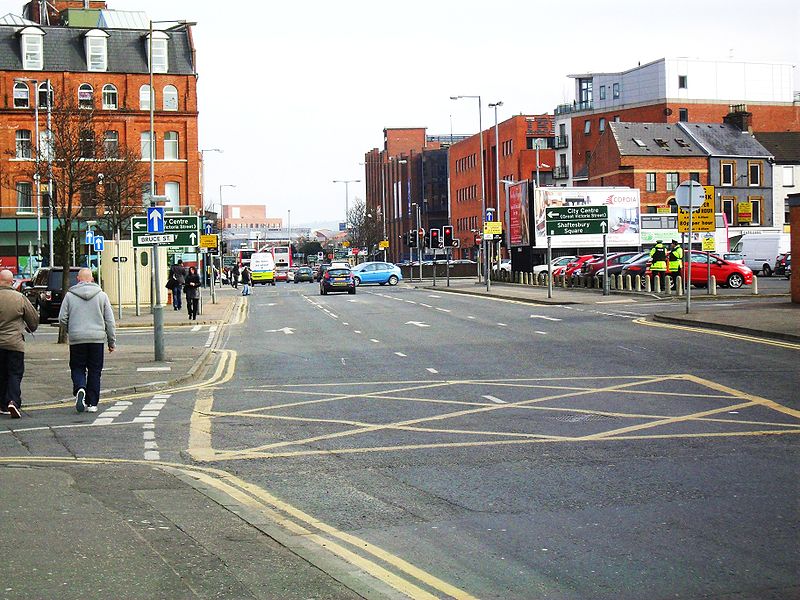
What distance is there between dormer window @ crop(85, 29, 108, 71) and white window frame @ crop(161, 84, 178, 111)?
4.30 metres

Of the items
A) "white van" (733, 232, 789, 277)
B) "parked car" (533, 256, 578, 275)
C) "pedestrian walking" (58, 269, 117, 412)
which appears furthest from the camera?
"white van" (733, 232, 789, 277)

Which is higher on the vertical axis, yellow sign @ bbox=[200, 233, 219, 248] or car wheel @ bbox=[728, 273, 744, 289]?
yellow sign @ bbox=[200, 233, 219, 248]

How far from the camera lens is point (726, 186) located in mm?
94250

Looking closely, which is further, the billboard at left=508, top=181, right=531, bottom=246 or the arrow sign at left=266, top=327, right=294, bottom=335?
the billboard at left=508, top=181, right=531, bottom=246

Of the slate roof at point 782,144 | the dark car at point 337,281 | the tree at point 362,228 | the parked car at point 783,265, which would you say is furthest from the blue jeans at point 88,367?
the tree at point 362,228

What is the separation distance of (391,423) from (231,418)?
7.13 feet

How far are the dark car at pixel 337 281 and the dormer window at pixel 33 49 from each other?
3094 cm

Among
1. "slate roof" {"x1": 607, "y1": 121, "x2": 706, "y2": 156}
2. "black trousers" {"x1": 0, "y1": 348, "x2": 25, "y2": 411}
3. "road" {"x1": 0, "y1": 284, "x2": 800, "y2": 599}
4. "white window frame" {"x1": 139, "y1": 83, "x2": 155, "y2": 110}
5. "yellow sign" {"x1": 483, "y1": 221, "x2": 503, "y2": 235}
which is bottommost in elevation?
"road" {"x1": 0, "y1": 284, "x2": 800, "y2": 599}

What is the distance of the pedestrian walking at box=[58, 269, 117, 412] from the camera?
1458cm

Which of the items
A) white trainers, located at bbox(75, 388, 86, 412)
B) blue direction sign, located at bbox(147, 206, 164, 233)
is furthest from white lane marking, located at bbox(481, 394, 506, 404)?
blue direction sign, located at bbox(147, 206, 164, 233)

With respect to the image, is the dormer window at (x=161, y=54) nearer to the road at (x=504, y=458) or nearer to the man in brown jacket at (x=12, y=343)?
the road at (x=504, y=458)

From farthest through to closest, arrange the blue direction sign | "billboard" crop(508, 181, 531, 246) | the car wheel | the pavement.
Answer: "billboard" crop(508, 181, 531, 246) < the car wheel < the pavement < the blue direction sign

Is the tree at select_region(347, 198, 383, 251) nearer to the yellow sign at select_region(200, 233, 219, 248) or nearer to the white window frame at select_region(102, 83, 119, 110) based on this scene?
the white window frame at select_region(102, 83, 119, 110)

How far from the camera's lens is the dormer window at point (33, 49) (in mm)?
76125
